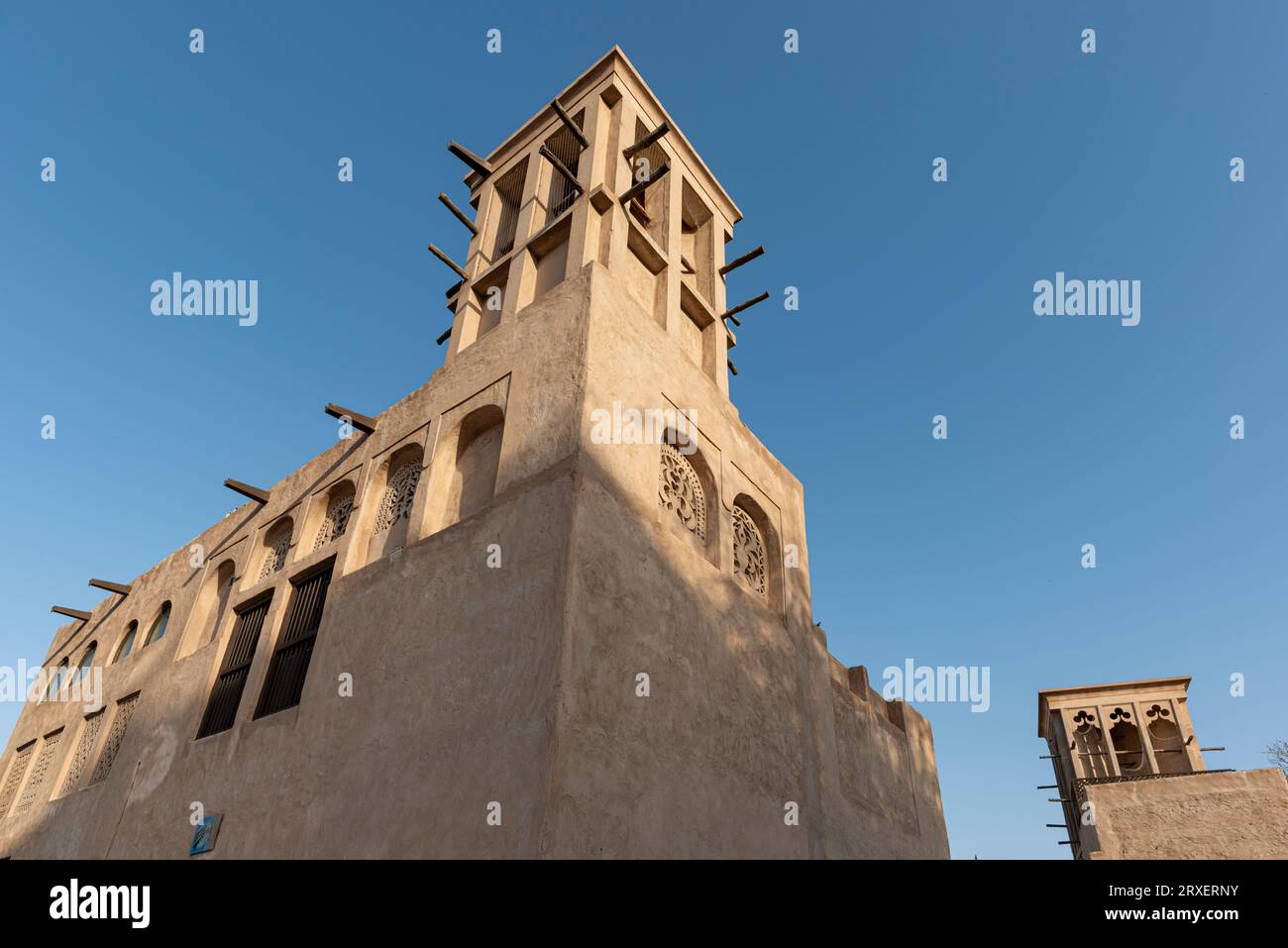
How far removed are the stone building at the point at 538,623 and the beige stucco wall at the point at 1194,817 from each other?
5.32 metres

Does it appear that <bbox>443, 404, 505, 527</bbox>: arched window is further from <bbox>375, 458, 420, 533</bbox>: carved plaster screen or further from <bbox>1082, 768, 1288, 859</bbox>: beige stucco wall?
<bbox>1082, 768, 1288, 859</bbox>: beige stucco wall

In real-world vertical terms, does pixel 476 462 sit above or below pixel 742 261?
below

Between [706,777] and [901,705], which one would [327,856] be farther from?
[901,705]

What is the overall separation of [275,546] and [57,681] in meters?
8.94

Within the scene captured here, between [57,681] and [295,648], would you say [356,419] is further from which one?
[57,681]

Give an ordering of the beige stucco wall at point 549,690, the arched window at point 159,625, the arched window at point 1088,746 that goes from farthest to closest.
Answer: the arched window at point 1088,746
the arched window at point 159,625
the beige stucco wall at point 549,690

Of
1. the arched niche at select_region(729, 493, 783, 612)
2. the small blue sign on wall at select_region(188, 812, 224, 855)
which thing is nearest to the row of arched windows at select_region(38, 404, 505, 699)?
the arched niche at select_region(729, 493, 783, 612)

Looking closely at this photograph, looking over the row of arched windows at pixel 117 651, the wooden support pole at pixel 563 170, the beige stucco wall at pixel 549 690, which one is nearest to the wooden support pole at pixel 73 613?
the row of arched windows at pixel 117 651

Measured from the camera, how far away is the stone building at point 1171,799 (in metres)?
14.2

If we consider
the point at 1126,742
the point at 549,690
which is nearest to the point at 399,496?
the point at 549,690

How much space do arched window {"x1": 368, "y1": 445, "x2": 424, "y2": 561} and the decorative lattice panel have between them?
225 inches

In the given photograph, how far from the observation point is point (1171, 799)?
48.7 ft

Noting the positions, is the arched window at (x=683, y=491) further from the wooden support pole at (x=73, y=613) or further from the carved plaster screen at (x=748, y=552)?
the wooden support pole at (x=73, y=613)
